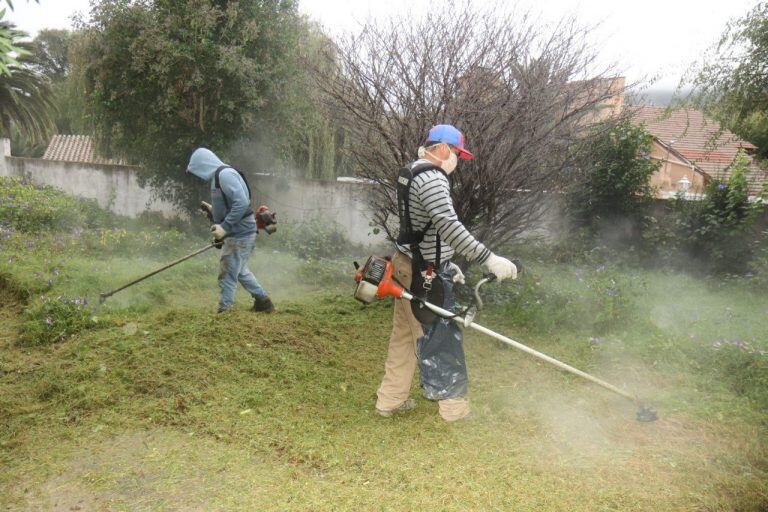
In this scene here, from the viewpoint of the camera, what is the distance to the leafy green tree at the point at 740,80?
7.13 m

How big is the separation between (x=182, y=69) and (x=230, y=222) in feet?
20.0

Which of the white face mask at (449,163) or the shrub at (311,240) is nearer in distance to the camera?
the white face mask at (449,163)

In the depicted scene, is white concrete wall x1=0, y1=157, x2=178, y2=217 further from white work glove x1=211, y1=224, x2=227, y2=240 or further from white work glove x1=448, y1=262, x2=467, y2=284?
white work glove x1=448, y1=262, x2=467, y2=284

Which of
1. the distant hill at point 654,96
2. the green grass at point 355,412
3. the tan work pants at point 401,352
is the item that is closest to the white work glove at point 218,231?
the green grass at point 355,412

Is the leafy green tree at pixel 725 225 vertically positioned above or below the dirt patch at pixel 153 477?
above

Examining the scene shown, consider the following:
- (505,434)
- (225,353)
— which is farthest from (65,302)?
(505,434)

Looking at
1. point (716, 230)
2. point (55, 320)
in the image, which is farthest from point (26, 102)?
point (716, 230)

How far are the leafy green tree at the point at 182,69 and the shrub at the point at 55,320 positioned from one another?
5.91 metres

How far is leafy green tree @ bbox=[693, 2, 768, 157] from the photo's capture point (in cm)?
→ 713

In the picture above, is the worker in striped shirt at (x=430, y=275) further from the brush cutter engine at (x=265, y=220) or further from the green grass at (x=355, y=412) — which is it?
the brush cutter engine at (x=265, y=220)

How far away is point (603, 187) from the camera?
930 cm

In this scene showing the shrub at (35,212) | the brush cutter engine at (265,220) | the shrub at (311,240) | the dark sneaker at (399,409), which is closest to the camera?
the dark sneaker at (399,409)

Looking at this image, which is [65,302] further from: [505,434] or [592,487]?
[592,487]

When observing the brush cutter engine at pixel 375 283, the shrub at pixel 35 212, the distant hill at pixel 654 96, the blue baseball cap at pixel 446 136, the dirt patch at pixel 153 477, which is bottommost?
the shrub at pixel 35 212
